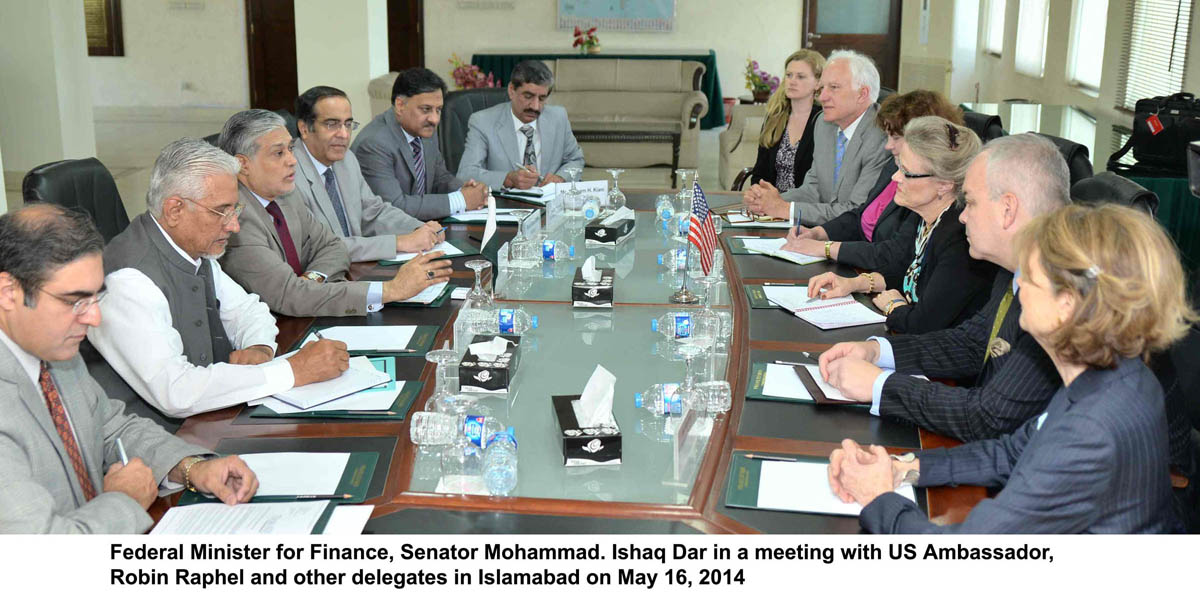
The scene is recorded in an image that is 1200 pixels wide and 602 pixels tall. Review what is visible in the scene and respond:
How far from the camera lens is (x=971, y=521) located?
1.58 metres

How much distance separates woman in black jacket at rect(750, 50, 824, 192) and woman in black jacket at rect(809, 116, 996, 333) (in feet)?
6.52

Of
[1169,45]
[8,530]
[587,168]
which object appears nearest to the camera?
[8,530]

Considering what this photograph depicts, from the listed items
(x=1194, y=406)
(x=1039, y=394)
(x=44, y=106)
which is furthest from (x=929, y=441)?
(x=44, y=106)

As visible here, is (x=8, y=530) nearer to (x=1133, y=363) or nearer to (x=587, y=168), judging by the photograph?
(x=1133, y=363)

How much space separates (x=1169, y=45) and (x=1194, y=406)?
5092 mm

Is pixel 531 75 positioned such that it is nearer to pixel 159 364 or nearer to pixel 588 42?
pixel 159 364

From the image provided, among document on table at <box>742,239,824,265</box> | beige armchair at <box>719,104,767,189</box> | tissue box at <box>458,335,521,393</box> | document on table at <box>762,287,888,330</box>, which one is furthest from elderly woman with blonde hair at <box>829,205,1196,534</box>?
beige armchair at <box>719,104,767,189</box>

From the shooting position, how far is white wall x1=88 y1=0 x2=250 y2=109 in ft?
39.7

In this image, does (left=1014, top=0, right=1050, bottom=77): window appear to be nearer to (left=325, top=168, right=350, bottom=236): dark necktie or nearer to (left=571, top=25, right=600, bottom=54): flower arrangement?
(left=571, top=25, right=600, bottom=54): flower arrangement

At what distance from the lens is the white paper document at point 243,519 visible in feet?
5.42

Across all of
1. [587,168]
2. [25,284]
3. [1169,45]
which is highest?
[1169,45]

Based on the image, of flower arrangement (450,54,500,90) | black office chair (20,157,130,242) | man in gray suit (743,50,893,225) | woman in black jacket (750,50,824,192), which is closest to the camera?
black office chair (20,157,130,242)
